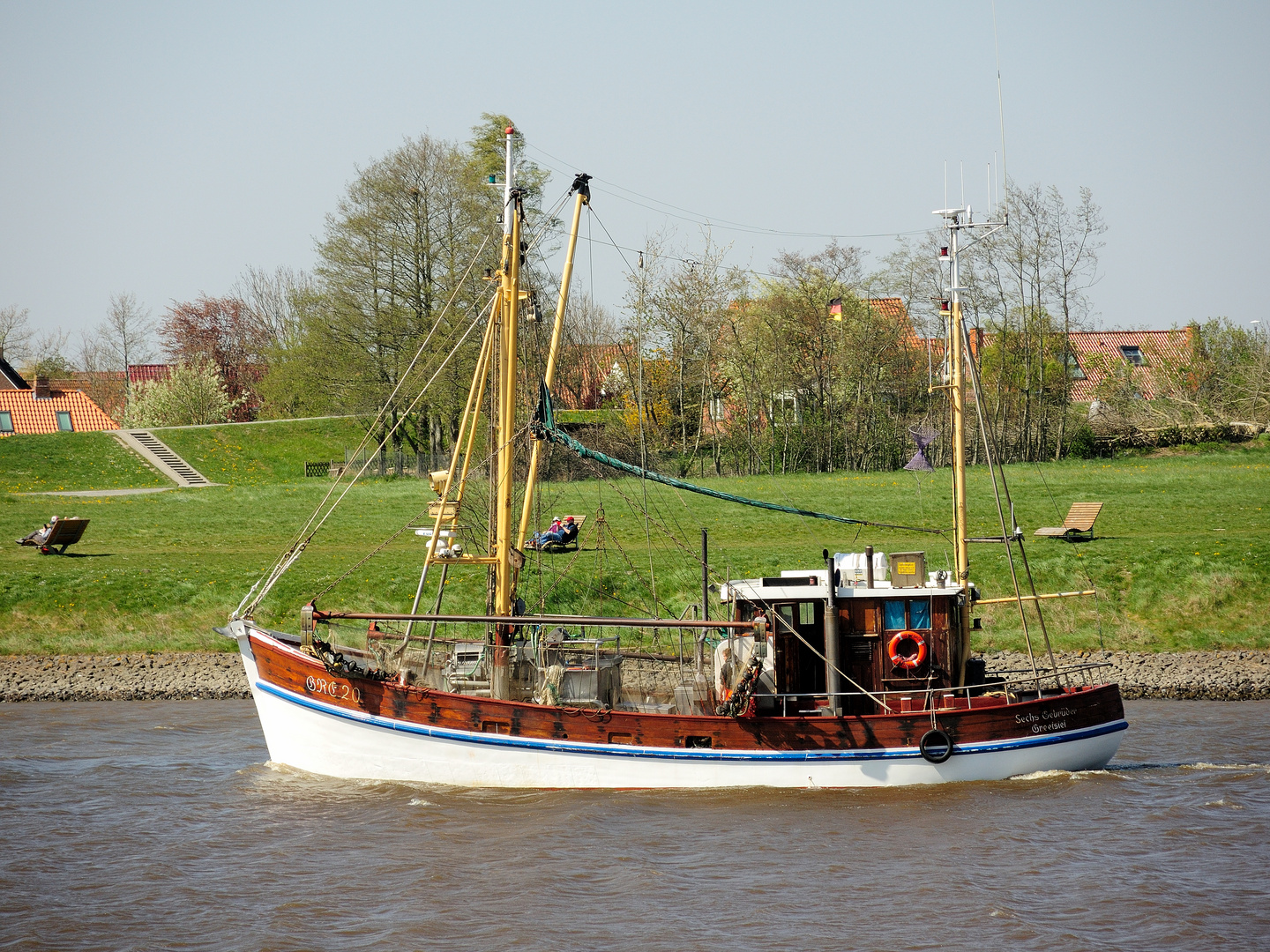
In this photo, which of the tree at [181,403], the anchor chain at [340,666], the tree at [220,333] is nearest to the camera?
the anchor chain at [340,666]

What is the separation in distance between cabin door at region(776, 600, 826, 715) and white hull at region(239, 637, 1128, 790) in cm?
101

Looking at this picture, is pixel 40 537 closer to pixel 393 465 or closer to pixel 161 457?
pixel 393 465

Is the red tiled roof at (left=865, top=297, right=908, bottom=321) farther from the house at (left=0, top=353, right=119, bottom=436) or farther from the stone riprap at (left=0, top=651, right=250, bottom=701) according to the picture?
the house at (left=0, top=353, right=119, bottom=436)

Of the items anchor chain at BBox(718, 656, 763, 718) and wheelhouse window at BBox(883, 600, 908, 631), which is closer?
anchor chain at BBox(718, 656, 763, 718)

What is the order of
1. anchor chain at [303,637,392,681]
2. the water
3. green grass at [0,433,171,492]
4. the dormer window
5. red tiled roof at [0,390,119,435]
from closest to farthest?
1. the water
2. anchor chain at [303,637,392,681]
3. green grass at [0,433,171,492]
4. the dormer window
5. red tiled roof at [0,390,119,435]

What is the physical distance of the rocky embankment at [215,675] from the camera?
73.9 ft

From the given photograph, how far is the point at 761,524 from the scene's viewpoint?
3284cm

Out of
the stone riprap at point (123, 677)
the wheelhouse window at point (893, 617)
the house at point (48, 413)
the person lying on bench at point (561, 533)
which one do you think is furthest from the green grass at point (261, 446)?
the wheelhouse window at point (893, 617)

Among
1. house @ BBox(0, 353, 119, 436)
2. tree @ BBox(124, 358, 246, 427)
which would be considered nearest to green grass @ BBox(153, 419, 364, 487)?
tree @ BBox(124, 358, 246, 427)

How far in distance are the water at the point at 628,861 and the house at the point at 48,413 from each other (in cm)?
5355

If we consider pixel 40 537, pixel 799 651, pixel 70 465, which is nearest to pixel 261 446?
pixel 70 465

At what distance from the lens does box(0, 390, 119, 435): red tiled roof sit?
66.2 metres

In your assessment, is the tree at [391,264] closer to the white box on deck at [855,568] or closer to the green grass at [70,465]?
the green grass at [70,465]

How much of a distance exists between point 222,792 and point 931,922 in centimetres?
1014
